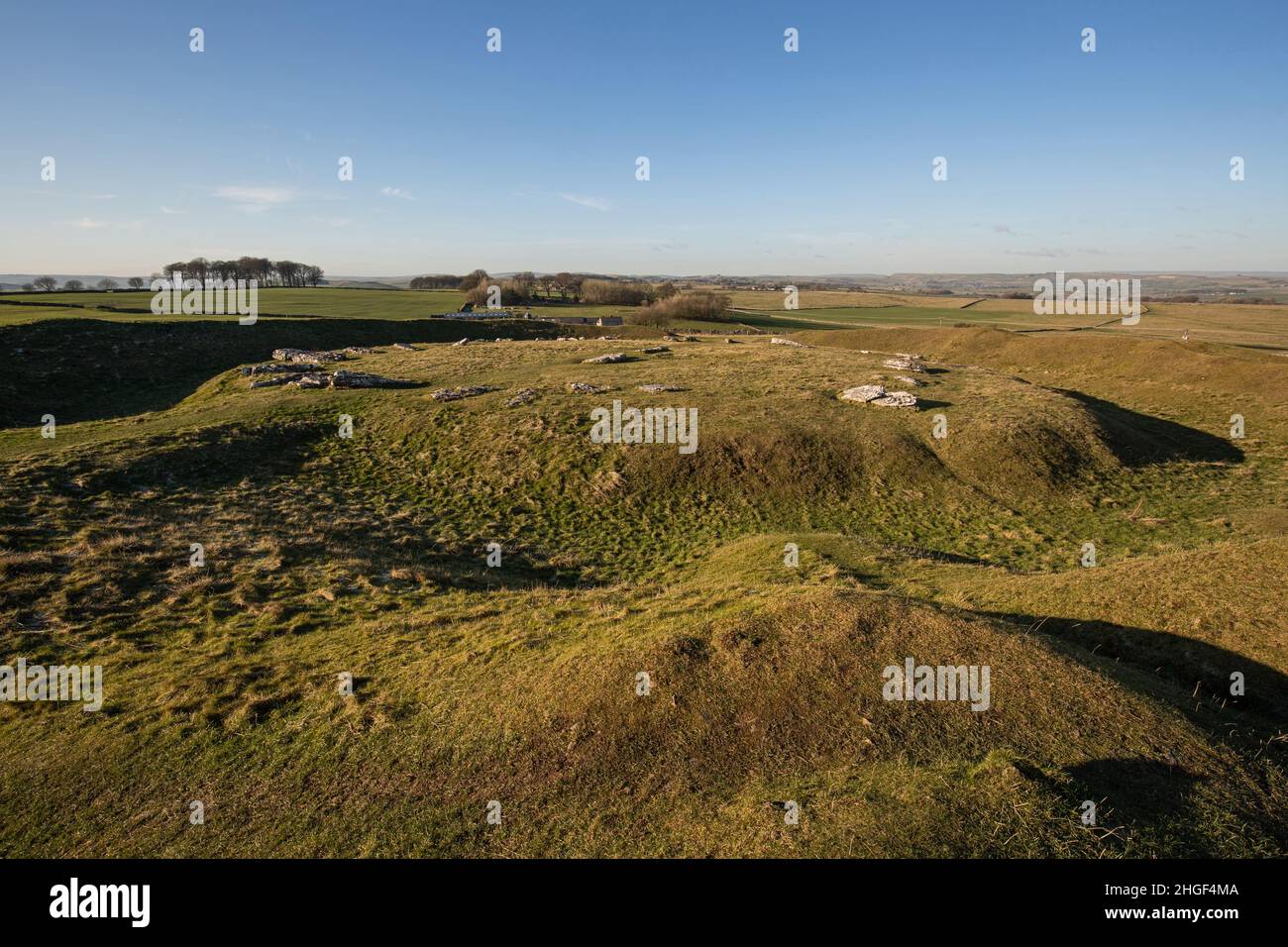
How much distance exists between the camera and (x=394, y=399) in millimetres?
39250

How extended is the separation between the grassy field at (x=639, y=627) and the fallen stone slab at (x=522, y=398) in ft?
3.82

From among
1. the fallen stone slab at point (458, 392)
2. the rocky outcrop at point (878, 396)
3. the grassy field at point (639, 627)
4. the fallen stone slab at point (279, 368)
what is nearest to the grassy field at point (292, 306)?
the fallen stone slab at point (279, 368)

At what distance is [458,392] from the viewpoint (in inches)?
1578

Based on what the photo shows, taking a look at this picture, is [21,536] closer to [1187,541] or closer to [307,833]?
[307,833]

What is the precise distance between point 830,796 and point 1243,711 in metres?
10.7

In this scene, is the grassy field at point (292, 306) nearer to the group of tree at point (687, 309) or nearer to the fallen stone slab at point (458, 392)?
the group of tree at point (687, 309)

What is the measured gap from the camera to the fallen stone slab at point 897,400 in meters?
38.5

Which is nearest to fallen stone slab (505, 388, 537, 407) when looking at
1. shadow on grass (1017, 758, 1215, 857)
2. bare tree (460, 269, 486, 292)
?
shadow on grass (1017, 758, 1215, 857)

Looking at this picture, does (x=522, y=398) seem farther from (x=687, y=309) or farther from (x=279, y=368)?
(x=687, y=309)

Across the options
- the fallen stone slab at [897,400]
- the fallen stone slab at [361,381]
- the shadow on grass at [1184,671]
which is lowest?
the shadow on grass at [1184,671]

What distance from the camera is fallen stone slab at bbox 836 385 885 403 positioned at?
3962 centimetres

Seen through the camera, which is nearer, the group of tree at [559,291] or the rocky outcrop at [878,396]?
the rocky outcrop at [878,396]

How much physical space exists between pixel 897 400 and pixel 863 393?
7.39 ft

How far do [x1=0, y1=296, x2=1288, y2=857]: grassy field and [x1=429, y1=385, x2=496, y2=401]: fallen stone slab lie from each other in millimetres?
836
